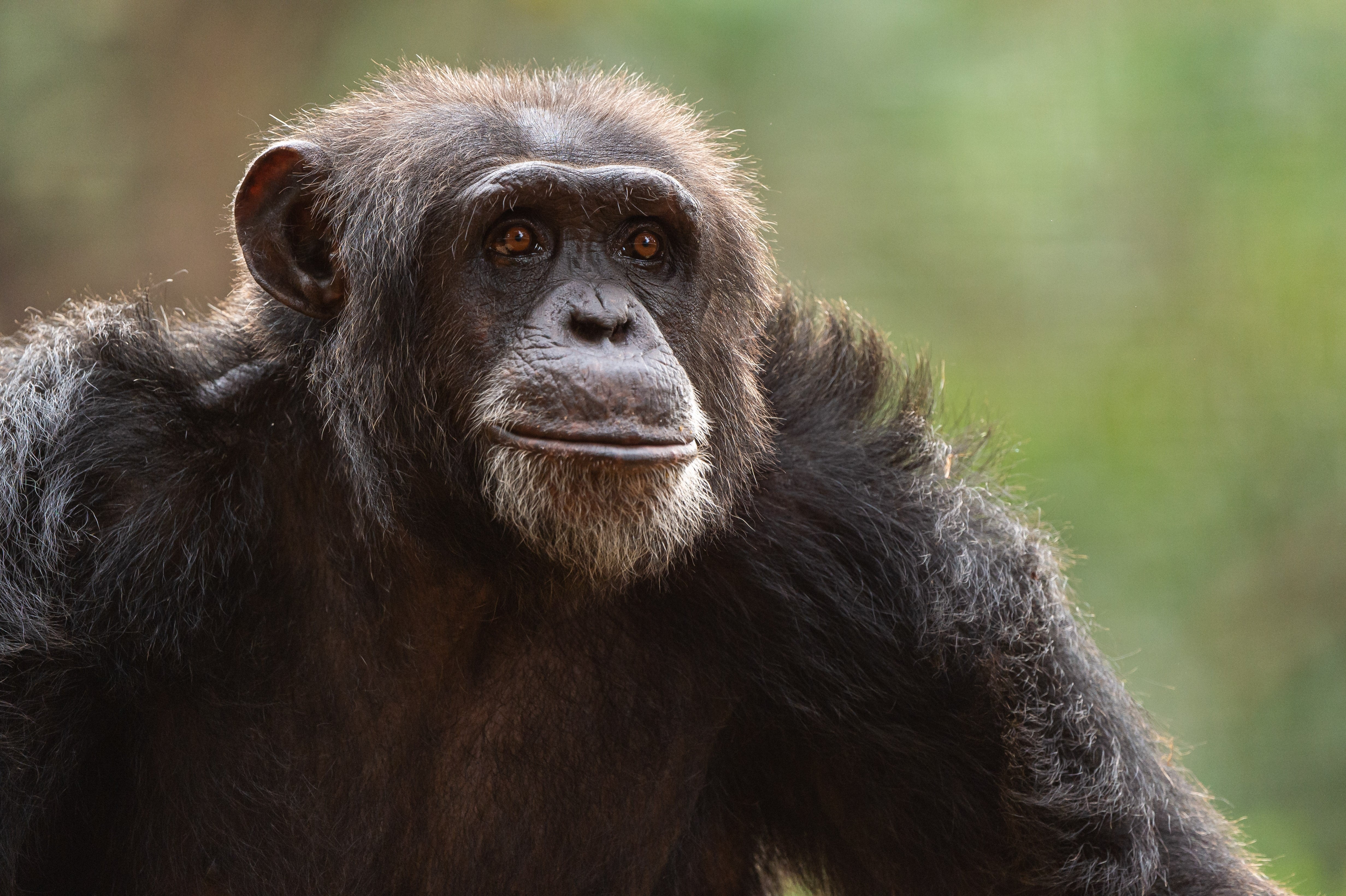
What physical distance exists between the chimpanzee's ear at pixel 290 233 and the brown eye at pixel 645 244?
83cm

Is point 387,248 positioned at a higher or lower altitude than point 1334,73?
lower

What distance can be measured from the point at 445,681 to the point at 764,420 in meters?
1.18

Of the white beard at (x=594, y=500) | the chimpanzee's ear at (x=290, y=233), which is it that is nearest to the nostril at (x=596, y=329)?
the white beard at (x=594, y=500)

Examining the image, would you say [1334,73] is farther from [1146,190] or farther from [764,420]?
[764,420]

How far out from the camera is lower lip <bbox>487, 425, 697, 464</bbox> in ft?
11.6

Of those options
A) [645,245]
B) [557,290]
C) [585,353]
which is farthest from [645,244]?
[585,353]

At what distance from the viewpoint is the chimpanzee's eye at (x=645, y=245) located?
392cm

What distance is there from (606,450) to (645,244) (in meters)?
0.69

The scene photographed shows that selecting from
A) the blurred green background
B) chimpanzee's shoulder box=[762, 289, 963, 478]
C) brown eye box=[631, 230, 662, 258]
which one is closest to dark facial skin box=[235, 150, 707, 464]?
brown eye box=[631, 230, 662, 258]

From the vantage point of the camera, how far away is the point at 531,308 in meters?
3.75

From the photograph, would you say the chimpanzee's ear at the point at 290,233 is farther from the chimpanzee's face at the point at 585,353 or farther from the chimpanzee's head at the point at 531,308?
the chimpanzee's face at the point at 585,353

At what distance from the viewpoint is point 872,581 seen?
426 centimetres

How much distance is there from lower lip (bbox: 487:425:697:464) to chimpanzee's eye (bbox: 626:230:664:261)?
61cm

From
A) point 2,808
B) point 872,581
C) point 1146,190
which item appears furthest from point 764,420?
point 1146,190
